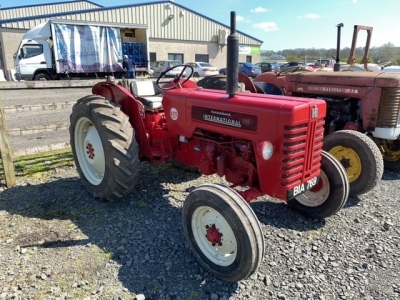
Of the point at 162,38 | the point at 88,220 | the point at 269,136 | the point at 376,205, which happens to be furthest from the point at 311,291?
the point at 162,38

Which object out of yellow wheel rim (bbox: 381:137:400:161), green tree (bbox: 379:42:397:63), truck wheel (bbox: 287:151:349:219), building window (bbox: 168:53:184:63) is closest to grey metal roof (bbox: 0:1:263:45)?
building window (bbox: 168:53:184:63)

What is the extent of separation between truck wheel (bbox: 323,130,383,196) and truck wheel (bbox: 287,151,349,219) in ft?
2.68

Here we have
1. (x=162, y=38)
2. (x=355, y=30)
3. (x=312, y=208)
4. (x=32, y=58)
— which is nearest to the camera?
(x=312, y=208)

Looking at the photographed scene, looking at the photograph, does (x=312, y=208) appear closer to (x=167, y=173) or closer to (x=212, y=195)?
(x=212, y=195)

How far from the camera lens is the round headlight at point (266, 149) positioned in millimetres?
2426

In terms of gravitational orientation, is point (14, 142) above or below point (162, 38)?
below

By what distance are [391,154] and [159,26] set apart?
24848 millimetres

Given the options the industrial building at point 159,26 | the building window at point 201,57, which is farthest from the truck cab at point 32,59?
the building window at point 201,57

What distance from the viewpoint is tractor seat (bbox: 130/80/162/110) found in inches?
148

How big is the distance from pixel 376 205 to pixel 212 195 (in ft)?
7.77

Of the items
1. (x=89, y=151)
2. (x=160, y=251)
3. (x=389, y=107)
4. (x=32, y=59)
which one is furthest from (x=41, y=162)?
(x=32, y=59)

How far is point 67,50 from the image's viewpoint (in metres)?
15.2

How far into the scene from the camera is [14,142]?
6301 mm

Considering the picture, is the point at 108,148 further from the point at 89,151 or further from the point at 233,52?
the point at 233,52
